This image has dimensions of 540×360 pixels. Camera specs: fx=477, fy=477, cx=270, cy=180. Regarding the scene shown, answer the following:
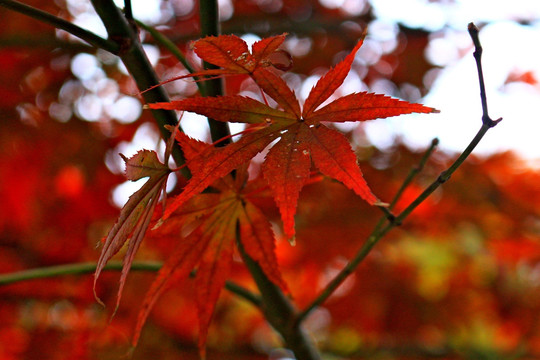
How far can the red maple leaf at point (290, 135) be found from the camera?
486 mm

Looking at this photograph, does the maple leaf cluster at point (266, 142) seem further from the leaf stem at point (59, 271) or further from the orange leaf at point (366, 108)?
the leaf stem at point (59, 271)

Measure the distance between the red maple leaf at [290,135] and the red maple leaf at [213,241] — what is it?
4.5 inches

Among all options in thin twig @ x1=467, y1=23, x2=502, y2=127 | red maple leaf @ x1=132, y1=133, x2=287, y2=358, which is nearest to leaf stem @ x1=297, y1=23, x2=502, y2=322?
thin twig @ x1=467, y1=23, x2=502, y2=127

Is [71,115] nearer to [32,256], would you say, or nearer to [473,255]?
[32,256]

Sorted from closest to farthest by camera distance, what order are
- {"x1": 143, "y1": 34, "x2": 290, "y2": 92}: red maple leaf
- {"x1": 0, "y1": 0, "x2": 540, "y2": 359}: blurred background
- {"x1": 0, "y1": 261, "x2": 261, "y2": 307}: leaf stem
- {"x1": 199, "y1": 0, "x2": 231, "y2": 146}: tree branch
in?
{"x1": 143, "y1": 34, "x2": 290, "y2": 92}: red maple leaf
{"x1": 199, "y1": 0, "x2": 231, "y2": 146}: tree branch
{"x1": 0, "y1": 261, "x2": 261, "y2": 307}: leaf stem
{"x1": 0, "y1": 0, "x2": 540, "y2": 359}: blurred background

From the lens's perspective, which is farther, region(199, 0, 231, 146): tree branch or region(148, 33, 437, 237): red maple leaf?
region(199, 0, 231, 146): tree branch

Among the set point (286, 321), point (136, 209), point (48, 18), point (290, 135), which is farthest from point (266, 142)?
point (286, 321)

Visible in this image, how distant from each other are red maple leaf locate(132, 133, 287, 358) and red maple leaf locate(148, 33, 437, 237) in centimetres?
11

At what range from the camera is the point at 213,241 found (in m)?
0.66

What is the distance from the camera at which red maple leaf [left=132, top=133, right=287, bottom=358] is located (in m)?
0.63

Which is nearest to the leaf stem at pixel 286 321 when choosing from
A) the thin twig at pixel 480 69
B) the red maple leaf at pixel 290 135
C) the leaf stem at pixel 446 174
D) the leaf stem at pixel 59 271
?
the leaf stem at pixel 446 174

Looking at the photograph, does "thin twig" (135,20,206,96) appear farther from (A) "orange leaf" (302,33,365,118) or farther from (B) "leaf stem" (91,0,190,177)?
(A) "orange leaf" (302,33,365,118)

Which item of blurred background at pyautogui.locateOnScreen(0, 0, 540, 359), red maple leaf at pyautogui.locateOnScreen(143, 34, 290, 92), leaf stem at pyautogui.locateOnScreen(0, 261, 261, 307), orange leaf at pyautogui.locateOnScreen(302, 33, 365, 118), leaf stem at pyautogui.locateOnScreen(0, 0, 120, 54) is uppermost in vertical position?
blurred background at pyautogui.locateOnScreen(0, 0, 540, 359)

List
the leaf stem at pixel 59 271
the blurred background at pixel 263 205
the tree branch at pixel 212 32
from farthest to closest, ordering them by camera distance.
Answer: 1. the blurred background at pixel 263 205
2. the leaf stem at pixel 59 271
3. the tree branch at pixel 212 32
